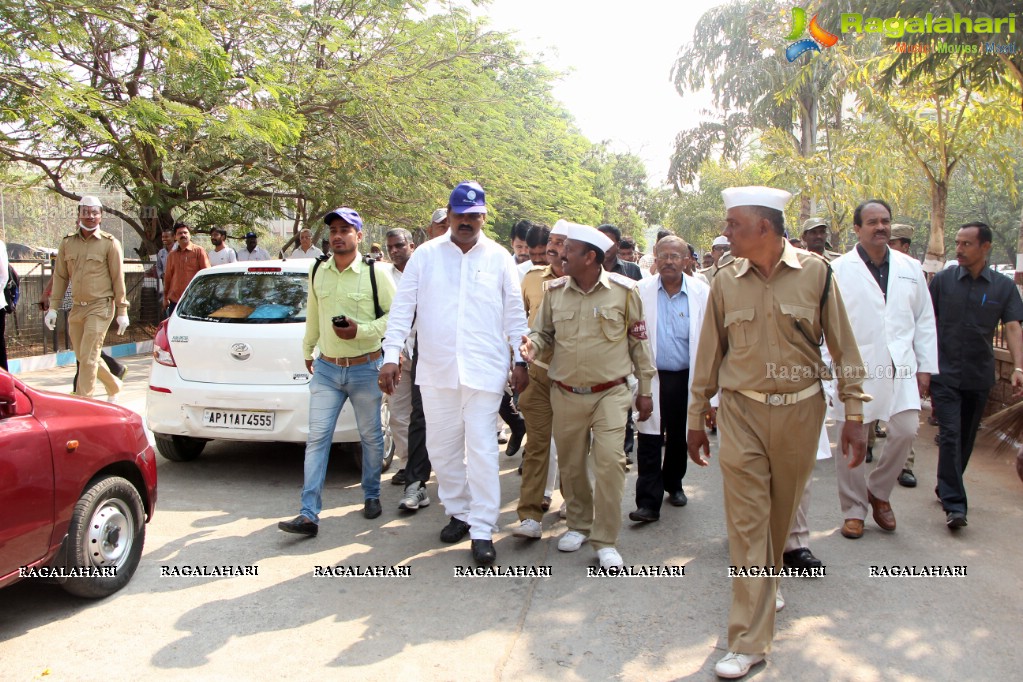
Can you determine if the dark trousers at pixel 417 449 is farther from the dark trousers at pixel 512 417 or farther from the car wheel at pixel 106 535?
the car wheel at pixel 106 535

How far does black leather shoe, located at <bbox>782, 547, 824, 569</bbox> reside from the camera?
4.79m

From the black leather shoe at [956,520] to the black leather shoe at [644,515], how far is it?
1.85 meters

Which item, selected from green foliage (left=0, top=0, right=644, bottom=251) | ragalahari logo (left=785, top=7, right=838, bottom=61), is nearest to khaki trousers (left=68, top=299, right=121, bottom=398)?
green foliage (left=0, top=0, right=644, bottom=251)

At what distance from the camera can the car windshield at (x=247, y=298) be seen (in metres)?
6.51

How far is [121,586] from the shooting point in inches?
171

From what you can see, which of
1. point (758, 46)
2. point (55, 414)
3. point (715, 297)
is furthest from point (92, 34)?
point (758, 46)

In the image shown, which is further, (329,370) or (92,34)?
(92,34)

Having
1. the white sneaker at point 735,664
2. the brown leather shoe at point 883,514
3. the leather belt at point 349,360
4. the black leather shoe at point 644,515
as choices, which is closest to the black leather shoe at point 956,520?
the brown leather shoe at point 883,514

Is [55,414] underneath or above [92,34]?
underneath

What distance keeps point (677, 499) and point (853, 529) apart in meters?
1.22

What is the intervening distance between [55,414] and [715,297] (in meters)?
3.01

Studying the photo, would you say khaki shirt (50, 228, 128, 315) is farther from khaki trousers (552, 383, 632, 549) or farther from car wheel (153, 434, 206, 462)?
khaki trousers (552, 383, 632, 549)

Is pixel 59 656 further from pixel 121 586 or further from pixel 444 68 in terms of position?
pixel 444 68

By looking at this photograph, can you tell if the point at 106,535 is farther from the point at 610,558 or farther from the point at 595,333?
the point at 595,333
